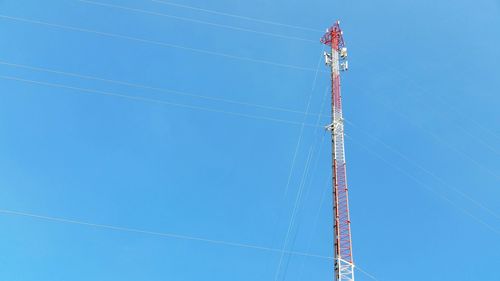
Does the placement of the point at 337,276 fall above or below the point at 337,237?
below

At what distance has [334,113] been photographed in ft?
175

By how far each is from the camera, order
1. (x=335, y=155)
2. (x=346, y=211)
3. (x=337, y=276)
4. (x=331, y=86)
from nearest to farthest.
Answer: (x=337, y=276) < (x=346, y=211) < (x=335, y=155) < (x=331, y=86)

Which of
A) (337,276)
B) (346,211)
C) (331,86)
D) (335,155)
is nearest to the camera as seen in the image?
(337,276)

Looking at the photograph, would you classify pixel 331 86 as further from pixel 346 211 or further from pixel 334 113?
pixel 346 211

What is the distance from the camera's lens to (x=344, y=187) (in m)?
48.5

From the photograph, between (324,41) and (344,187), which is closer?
(344,187)

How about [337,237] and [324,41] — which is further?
[324,41]

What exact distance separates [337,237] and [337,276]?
3731mm

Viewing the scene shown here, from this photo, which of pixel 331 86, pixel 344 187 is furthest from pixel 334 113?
pixel 344 187

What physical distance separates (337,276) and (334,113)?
56.4 ft

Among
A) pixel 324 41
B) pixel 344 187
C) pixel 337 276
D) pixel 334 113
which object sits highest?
pixel 324 41

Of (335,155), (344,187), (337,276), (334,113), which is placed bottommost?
(337,276)

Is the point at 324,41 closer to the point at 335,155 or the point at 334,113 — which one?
the point at 334,113

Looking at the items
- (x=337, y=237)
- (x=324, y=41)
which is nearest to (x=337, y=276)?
(x=337, y=237)
